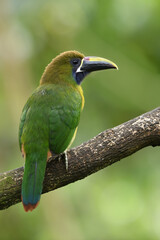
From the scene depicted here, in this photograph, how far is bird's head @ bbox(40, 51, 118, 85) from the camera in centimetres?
422

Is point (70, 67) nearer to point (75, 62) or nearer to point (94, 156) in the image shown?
point (75, 62)

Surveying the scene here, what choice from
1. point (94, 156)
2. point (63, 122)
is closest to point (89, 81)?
point (63, 122)

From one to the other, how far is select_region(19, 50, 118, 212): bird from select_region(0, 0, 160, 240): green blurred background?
1.74 meters

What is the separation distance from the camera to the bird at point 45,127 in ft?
11.3

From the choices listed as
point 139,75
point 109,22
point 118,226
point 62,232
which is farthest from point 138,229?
point 109,22

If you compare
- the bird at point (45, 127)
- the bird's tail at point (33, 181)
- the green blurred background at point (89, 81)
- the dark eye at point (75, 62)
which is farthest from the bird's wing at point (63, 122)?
the green blurred background at point (89, 81)

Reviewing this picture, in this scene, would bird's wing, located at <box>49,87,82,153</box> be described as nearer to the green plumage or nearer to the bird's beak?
the green plumage

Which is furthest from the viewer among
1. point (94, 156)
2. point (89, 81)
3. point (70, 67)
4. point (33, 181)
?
point (89, 81)

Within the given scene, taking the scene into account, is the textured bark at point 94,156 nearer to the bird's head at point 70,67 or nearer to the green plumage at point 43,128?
the green plumage at point 43,128

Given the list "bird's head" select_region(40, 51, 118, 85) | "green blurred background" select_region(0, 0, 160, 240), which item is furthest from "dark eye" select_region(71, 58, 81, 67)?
"green blurred background" select_region(0, 0, 160, 240)

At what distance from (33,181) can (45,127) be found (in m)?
0.40

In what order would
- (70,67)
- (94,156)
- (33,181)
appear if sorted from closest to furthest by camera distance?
(33,181) < (94,156) < (70,67)

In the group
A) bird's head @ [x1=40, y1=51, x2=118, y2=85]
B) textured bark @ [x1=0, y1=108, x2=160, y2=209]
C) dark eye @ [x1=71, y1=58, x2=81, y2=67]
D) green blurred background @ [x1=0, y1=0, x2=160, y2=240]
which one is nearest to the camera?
textured bark @ [x1=0, y1=108, x2=160, y2=209]

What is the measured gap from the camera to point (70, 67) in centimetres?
429
